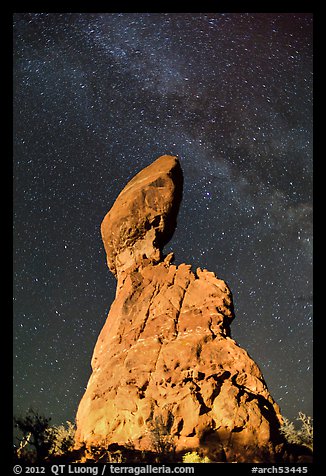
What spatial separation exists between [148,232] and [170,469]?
15.1m

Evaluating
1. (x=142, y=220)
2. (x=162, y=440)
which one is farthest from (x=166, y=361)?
(x=142, y=220)

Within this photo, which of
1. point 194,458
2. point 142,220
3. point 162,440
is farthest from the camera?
point 142,220

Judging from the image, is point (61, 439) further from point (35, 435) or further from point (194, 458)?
point (194, 458)

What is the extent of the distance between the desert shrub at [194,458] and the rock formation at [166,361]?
1.12ft

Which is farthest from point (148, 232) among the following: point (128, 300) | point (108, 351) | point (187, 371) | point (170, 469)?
point (170, 469)

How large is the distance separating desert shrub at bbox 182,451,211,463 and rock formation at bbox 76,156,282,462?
0.34 meters

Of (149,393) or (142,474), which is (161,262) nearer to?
(149,393)

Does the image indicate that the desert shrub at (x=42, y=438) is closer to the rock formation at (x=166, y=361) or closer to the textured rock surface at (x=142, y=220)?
the rock formation at (x=166, y=361)

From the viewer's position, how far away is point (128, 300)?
27.9 meters

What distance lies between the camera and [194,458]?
2056cm

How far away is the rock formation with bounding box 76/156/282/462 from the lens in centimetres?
2158

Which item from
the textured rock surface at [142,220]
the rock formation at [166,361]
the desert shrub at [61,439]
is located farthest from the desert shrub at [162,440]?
the textured rock surface at [142,220]

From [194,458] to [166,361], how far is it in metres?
4.52

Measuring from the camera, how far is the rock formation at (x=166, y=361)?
21.6 meters
